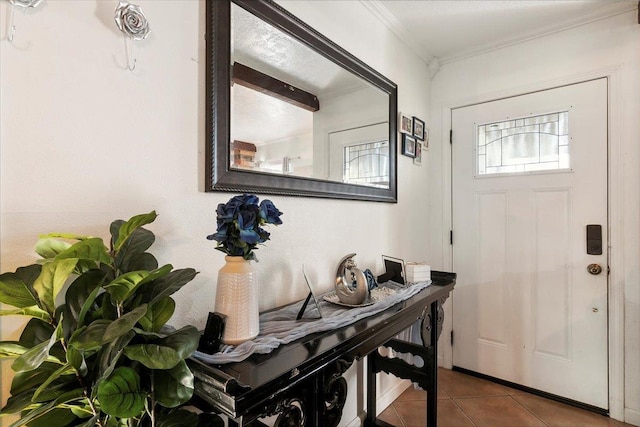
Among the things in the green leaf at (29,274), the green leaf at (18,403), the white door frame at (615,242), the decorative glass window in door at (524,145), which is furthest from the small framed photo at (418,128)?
the green leaf at (18,403)

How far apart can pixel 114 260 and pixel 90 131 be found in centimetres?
37

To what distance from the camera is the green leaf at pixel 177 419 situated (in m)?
0.77

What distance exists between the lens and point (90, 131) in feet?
2.81

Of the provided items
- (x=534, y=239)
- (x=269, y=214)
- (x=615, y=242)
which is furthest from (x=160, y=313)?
(x=615, y=242)

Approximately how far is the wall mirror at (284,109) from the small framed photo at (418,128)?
0.54 metres

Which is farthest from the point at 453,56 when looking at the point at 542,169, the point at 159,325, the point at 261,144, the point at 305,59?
the point at 159,325

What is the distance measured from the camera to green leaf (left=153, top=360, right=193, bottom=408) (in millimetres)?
684

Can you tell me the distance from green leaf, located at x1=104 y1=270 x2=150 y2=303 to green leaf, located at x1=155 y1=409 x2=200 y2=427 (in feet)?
1.11

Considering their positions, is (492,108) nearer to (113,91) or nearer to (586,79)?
(586,79)

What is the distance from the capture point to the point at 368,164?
1.88 m

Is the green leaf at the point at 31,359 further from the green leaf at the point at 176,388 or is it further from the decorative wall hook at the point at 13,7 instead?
the decorative wall hook at the point at 13,7

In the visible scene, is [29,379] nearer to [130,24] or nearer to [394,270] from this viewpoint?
[130,24]

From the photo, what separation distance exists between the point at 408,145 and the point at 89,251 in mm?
2041

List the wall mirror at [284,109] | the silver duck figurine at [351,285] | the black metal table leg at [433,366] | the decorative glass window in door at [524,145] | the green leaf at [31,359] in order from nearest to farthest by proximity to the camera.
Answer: the green leaf at [31,359]
the wall mirror at [284,109]
the silver duck figurine at [351,285]
the black metal table leg at [433,366]
the decorative glass window in door at [524,145]
